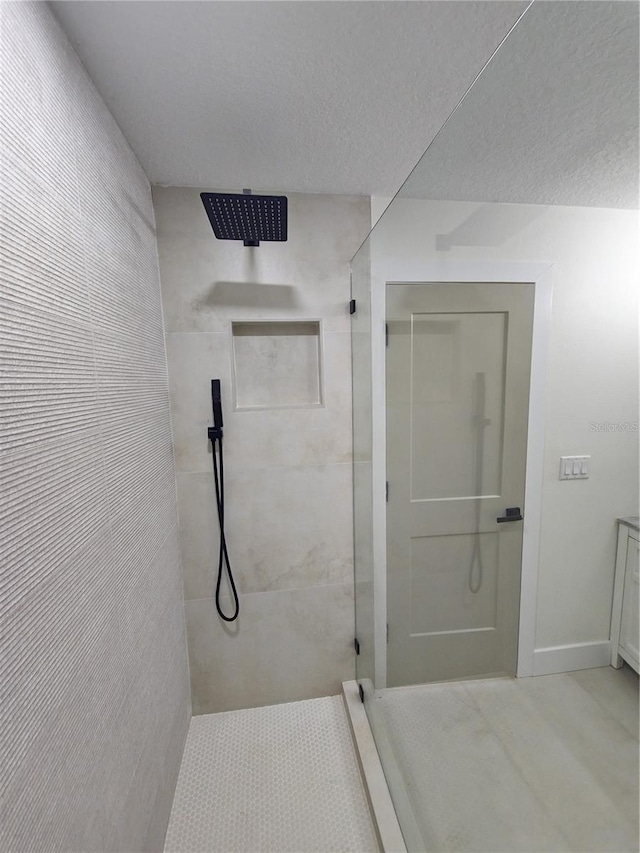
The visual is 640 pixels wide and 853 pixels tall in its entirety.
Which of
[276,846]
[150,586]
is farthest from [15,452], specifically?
[276,846]

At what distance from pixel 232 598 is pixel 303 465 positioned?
27.9 inches

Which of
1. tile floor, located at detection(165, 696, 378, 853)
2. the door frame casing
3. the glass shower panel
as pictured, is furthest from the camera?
the glass shower panel

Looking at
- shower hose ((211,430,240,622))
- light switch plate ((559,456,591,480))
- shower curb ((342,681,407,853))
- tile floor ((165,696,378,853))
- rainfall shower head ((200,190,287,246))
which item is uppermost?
rainfall shower head ((200,190,287,246))

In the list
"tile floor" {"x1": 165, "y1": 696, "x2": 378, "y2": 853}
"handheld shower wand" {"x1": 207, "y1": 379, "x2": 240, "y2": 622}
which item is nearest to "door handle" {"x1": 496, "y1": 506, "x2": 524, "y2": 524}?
"handheld shower wand" {"x1": 207, "y1": 379, "x2": 240, "y2": 622}

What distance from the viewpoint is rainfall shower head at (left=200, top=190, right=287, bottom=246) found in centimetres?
108

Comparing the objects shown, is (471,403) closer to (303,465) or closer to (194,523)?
(303,465)

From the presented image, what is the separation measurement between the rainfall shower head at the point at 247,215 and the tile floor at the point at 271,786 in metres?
2.13

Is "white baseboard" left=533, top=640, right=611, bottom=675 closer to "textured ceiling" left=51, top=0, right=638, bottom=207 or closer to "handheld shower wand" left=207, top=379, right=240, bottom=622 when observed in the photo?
"textured ceiling" left=51, top=0, right=638, bottom=207

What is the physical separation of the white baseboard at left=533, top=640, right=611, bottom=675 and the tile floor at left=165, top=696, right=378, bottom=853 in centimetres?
123

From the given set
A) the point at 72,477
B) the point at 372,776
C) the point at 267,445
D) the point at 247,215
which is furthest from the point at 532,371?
the point at 372,776

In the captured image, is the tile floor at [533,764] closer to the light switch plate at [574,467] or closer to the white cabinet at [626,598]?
the white cabinet at [626,598]

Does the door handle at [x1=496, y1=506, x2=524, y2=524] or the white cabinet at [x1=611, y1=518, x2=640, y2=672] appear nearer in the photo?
the white cabinet at [x1=611, y1=518, x2=640, y2=672]

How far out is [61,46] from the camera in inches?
30.8

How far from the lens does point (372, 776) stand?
1.35 m
